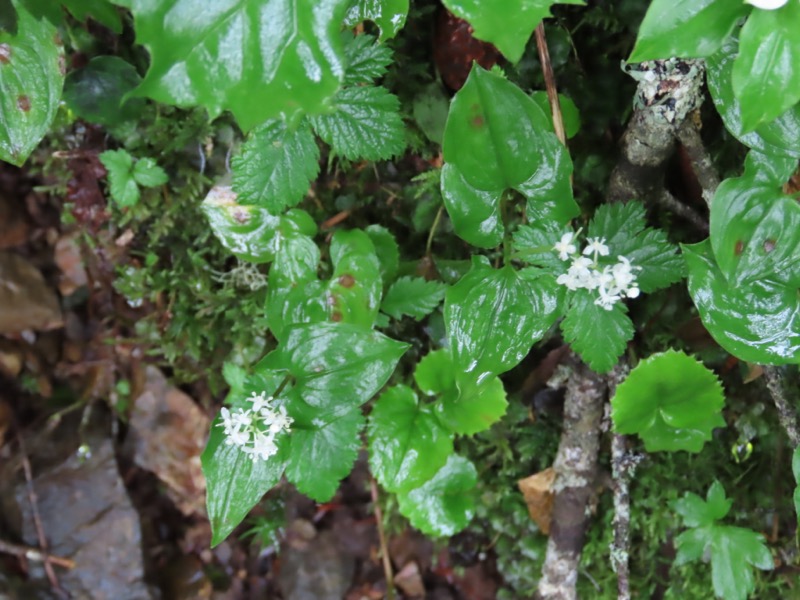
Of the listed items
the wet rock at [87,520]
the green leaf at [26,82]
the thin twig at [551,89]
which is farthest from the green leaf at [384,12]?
the wet rock at [87,520]

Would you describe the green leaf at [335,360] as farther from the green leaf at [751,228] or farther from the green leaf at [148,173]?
the green leaf at [148,173]

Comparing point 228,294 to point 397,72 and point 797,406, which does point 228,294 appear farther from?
point 797,406

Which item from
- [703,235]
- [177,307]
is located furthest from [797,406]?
[177,307]

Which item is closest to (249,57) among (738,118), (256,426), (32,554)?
(256,426)

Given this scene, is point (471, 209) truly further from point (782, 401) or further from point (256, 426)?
point (782, 401)

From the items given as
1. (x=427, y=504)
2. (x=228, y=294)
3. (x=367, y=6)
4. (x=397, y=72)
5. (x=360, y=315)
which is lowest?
(x=427, y=504)

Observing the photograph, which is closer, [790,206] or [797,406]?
[790,206]

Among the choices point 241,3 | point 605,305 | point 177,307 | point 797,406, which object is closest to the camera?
point 241,3
